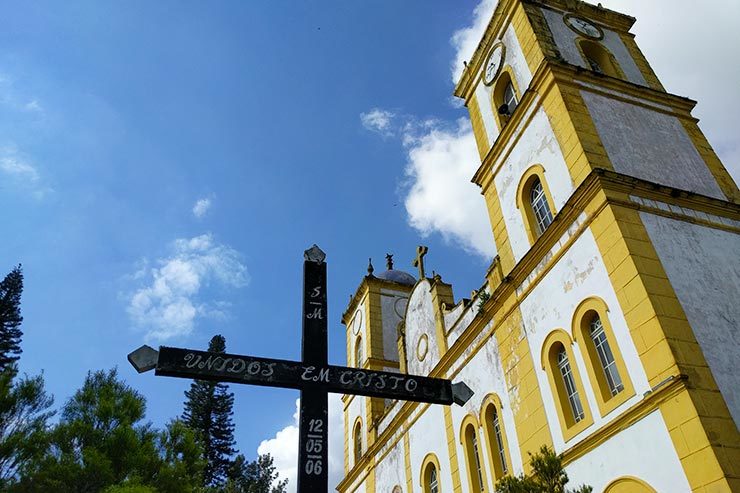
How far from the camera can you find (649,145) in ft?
40.7

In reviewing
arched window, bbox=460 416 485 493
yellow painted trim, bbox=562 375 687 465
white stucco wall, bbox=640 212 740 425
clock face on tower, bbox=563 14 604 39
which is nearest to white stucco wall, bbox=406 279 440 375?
arched window, bbox=460 416 485 493

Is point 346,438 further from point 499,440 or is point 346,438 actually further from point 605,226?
point 605,226

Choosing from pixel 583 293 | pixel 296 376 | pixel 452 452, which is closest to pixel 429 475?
pixel 452 452

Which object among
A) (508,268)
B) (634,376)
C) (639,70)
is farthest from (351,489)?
(639,70)

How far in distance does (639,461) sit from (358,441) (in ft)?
47.2

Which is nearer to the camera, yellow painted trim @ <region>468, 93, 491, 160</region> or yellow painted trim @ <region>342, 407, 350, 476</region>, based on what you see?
yellow painted trim @ <region>468, 93, 491, 160</region>

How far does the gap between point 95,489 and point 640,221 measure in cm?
1559

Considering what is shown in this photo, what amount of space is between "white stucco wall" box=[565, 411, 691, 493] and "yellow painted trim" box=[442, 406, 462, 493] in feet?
14.7

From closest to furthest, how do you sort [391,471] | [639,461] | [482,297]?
1. [639,461]
2. [482,297]
3. [391,471]

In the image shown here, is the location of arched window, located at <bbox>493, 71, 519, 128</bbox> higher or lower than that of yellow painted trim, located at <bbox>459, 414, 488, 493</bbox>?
higher

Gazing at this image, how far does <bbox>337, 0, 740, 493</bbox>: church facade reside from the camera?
8.48 metres

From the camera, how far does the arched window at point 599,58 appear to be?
14727 millimetres

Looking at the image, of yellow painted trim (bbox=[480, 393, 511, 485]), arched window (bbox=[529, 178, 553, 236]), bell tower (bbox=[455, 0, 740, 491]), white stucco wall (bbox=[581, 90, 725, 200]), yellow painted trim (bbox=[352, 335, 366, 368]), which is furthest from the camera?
yellow painted trim (bbox=[352, 335, 366, 368])

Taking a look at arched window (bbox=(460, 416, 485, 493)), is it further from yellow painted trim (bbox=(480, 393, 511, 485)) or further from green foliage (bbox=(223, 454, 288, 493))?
green foliage (bbox=(223, 454, 288, 493))
